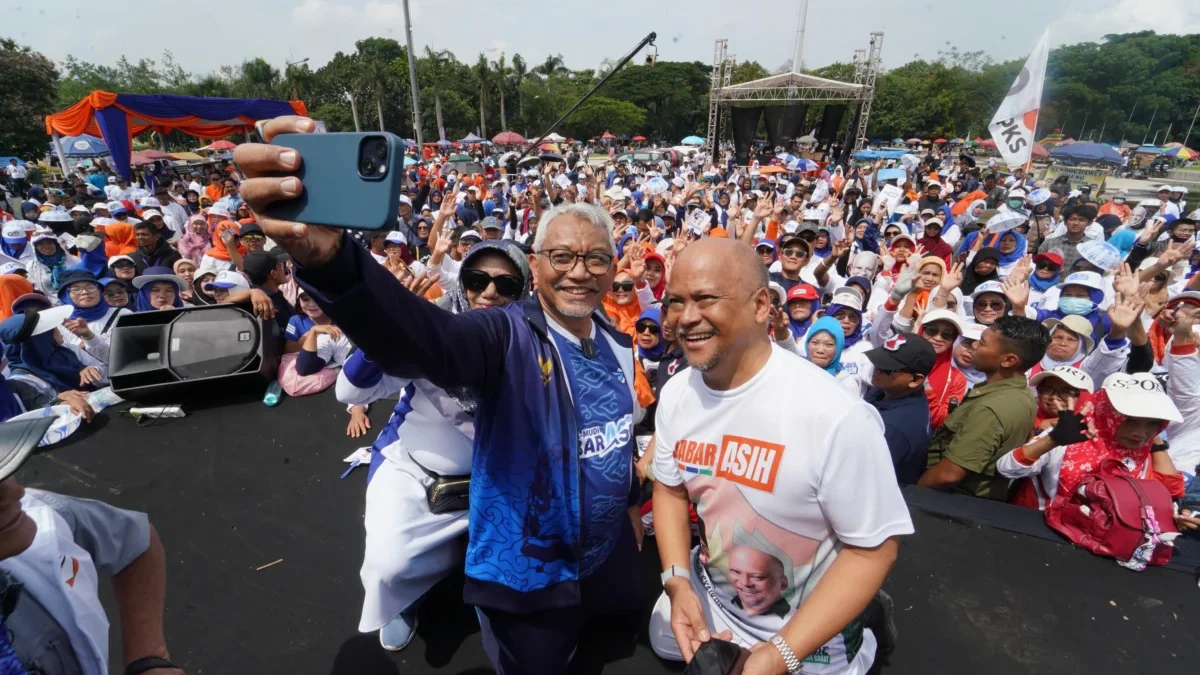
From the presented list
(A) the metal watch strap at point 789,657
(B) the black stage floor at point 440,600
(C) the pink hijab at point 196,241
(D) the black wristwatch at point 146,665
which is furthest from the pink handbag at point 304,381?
(C) the pink hijab at point 196,241

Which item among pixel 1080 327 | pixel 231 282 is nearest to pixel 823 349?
pixel 1080 327

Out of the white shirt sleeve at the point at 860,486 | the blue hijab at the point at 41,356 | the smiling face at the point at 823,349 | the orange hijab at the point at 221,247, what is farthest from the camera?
the orange hijab at the point at 221,247

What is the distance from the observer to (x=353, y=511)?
9.46ft

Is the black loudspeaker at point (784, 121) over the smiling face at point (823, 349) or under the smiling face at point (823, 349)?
over

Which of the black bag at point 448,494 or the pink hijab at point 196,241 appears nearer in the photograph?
the black bag at point 448,494

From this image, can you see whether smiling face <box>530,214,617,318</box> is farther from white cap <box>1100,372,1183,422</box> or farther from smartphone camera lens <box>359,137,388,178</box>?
white cap <box>1100,372,1183,422</box>

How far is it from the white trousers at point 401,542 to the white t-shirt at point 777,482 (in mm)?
1021

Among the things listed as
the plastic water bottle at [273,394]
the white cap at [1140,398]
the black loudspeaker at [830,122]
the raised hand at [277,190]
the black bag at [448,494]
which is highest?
the black loudspeaker at [830,122]

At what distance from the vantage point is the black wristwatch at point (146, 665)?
1443 millimetres

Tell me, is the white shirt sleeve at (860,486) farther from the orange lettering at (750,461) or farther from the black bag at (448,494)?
the black bag at (448,494)

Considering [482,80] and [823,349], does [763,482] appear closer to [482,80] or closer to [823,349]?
[823,349]

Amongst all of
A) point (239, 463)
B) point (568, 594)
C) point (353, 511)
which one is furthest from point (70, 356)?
point (568, 594)

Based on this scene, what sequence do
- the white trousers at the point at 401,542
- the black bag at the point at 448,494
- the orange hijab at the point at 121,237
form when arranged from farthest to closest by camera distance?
the orange hijab at the point at 121,237 < the black bag at the point at 448,494 < the white trousers at the point at 401,542

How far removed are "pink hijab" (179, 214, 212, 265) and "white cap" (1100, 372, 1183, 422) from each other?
1028cm
